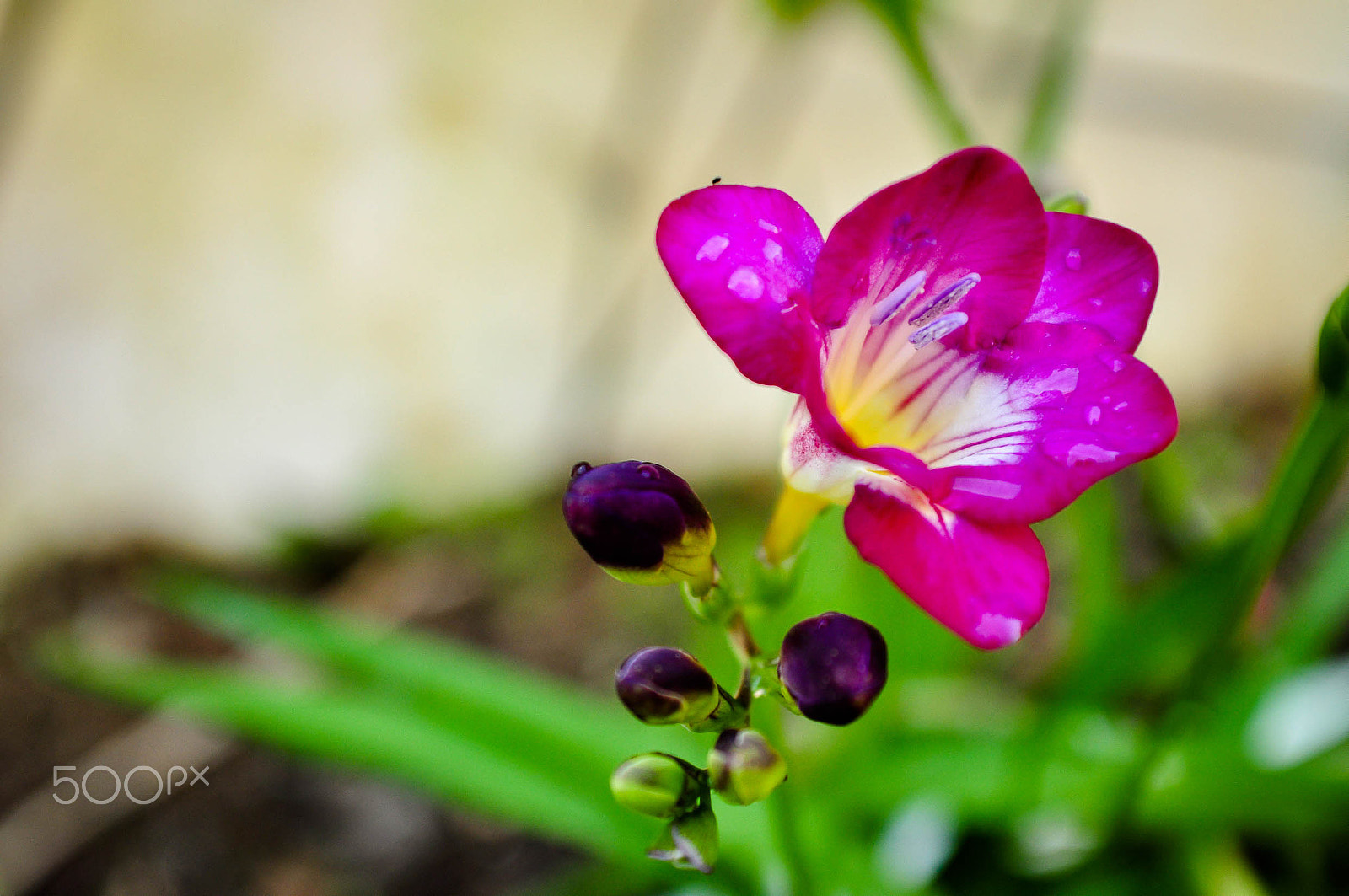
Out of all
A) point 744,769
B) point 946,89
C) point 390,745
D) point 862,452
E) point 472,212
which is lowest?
point 390,745

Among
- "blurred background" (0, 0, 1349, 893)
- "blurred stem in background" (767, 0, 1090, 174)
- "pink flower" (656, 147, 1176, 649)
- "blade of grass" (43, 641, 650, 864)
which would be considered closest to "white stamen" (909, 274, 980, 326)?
"pink flower" (656, 147, 1176, 649)

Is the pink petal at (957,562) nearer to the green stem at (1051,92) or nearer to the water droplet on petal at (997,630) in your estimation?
the water droplet on petal at (997,630)

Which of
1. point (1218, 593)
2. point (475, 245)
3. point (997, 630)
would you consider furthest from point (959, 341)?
point (475, 245)

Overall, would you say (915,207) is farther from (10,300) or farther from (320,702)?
(10,300)

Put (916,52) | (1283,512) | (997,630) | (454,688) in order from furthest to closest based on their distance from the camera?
(454,688)
(916,52)
(1283,512)
(997,630)

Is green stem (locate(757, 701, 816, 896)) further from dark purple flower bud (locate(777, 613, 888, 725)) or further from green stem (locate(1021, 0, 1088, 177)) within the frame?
green stem (locate(1021, 0, 1088, 177))

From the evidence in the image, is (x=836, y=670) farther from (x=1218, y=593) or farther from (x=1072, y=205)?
(x=1218, y=593)

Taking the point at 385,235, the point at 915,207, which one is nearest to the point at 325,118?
the point at 385,235
